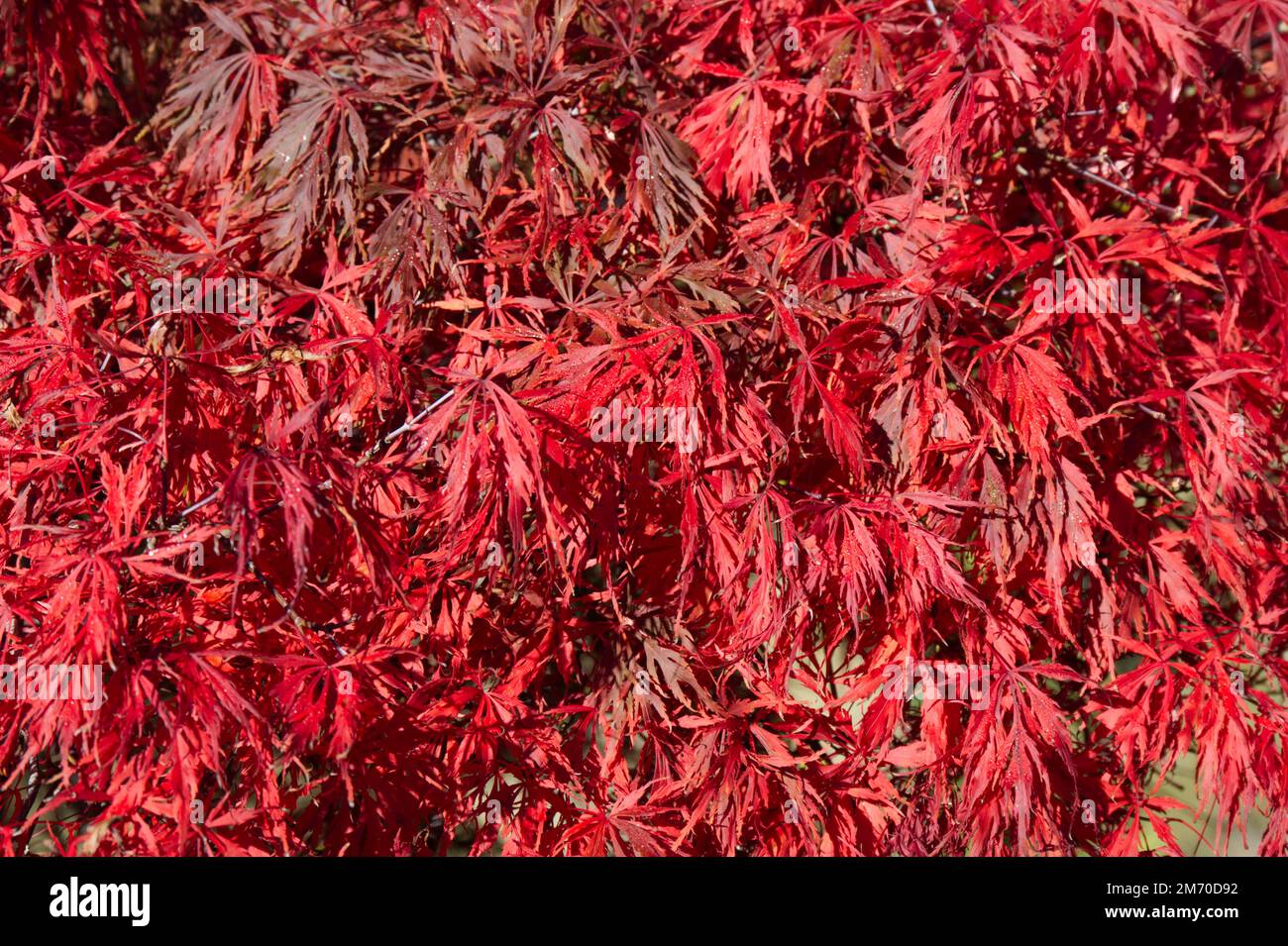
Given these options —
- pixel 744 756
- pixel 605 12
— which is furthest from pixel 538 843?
pixel 605 12

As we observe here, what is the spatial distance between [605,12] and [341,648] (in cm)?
129

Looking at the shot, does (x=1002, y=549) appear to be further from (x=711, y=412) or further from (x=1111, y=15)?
(x=1111, y=15)

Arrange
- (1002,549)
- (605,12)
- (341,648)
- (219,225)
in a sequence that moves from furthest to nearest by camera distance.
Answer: (605,12) → (219,225) → (1002,549) → (341,648)

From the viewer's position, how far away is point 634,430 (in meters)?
1.43

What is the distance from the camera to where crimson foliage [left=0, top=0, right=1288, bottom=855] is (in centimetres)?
138

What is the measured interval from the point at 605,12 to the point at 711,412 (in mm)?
894

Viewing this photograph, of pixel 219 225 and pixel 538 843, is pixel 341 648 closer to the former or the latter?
pixel 538 843

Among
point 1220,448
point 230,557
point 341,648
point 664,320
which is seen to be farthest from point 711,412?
point 1220,448

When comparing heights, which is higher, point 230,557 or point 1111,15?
point 1111,15

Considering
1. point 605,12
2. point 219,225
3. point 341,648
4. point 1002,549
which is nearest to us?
point 341,648

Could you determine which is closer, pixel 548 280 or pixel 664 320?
pixel 664 320

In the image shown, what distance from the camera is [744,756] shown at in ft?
5.06

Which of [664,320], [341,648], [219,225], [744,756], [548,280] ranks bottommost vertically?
[744,756]

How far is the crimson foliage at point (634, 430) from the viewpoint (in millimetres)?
1385
